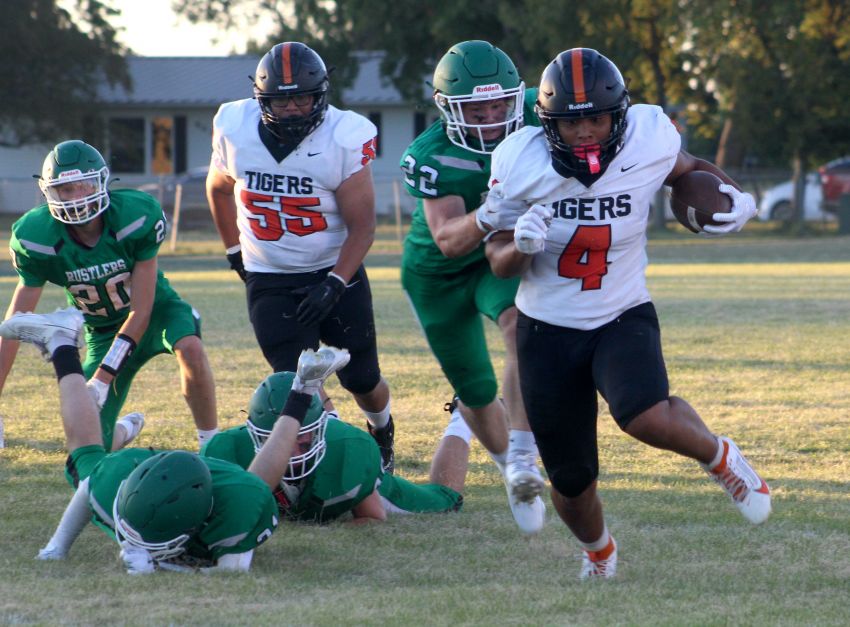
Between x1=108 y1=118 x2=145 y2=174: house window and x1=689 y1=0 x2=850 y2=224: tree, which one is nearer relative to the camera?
x1=689 y1=0 x2=850 y2=224: tree

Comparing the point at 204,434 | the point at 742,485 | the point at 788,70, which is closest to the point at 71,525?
the point at 204,434

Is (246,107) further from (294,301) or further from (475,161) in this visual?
(475,161)

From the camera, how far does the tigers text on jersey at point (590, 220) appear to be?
13.0 feet

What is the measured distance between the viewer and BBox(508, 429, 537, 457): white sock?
173 inches

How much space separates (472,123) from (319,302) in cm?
106

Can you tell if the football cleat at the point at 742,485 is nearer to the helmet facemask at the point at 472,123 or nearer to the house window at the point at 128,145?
the helmet facemask at the point at 472,123

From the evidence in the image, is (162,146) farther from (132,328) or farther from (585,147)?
(585,147)

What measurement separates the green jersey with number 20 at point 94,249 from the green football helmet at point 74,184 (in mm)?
124

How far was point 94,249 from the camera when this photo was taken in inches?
217

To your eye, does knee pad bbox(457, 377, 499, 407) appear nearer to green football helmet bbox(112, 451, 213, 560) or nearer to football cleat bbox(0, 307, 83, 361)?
green football helmet bbox(112, 451, 213, 560)

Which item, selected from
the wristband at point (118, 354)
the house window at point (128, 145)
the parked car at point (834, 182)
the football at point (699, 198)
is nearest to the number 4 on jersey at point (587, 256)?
the football at point (699, 198)

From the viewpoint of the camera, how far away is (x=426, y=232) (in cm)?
520

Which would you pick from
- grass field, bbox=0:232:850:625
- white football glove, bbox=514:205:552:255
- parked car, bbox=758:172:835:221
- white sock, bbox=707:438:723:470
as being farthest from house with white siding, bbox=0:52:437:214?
white football glove, bbox=514:205:552:255

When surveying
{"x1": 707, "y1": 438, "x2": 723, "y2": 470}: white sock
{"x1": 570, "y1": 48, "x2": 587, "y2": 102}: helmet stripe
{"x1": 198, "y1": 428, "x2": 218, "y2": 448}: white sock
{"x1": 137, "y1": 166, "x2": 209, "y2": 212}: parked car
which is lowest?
{"x1": 137, "y1": 166, "x2": 209, "y2": 212}: parked car
